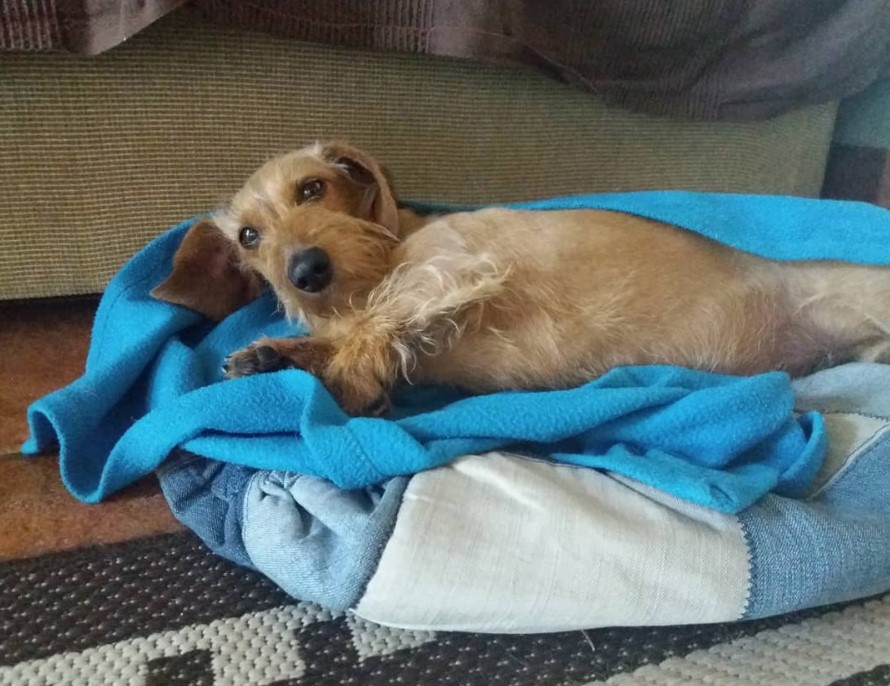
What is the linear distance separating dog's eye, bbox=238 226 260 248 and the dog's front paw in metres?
0.37

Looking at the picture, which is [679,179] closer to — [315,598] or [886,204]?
[886,204]

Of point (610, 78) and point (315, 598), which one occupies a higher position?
point (610, 78)

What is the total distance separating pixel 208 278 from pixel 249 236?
0.49 feet

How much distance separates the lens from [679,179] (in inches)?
104

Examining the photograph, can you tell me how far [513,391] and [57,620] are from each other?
2.85ft

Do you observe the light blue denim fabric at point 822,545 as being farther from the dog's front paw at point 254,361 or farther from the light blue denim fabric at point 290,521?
the dog's front paw at point 254,361

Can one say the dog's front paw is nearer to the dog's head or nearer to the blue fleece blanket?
the blue fleece blanket

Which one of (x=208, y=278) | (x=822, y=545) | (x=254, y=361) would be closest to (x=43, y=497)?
(x=254, y=361)

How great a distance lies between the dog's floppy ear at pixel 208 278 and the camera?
5.73ft

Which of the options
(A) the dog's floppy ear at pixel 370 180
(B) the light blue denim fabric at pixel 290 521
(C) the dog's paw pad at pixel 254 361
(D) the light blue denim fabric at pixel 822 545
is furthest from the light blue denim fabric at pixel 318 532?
(A) the dog's floppy ear at pixel 370 180

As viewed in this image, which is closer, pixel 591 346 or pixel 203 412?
pixel 203 412

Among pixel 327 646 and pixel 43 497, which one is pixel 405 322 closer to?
pixel 327 646

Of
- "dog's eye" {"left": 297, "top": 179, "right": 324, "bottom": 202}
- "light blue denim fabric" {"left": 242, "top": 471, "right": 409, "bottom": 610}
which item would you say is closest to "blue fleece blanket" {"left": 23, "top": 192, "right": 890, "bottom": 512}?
"light blue denim fabric" {"left": 242, "top": 471, "right": 409, "bottom": 610}

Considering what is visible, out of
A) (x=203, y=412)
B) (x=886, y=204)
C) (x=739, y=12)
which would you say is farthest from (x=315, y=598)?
(x=886, y=204)
